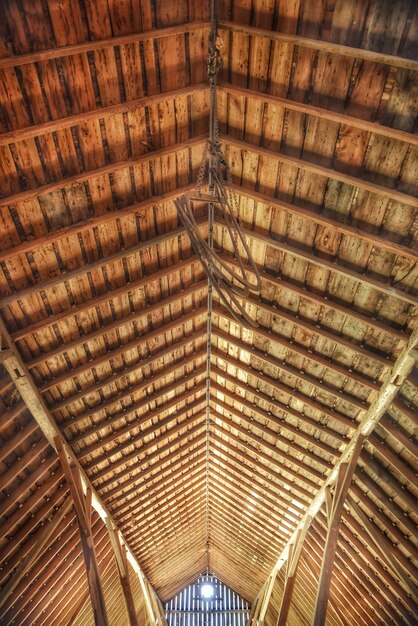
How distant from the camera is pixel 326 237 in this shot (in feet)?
17.9

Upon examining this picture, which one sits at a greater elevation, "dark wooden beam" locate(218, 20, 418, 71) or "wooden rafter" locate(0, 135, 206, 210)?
"dark wooden beam" locate(218, 20, 418, 71)

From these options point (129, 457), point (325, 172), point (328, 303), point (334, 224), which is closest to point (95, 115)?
point (325, 172)

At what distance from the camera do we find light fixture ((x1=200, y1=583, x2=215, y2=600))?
72.0 ft

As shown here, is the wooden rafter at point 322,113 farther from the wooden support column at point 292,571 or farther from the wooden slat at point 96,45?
the wooden support column at point 292,571

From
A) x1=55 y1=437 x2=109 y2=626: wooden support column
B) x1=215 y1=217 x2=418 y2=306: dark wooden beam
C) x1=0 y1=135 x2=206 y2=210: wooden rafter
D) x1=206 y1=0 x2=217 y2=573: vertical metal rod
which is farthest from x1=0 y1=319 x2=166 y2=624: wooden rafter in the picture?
x1=215 y1=217 x2=418 y2=306: dark wooden beam

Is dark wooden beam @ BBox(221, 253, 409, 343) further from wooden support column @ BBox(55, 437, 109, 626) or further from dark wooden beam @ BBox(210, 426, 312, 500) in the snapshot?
wooden support column @ BBox(55, 437, 109, 626)

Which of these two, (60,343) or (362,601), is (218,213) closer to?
(60,343)

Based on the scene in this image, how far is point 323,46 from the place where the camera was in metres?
3.81

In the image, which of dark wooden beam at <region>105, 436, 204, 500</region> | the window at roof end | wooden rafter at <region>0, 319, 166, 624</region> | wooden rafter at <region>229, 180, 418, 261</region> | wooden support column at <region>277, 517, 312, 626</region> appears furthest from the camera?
the window at roof end

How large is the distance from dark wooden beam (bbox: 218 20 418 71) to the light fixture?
25.0 meters

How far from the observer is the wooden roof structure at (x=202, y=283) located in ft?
13.3

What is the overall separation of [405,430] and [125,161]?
5.67 meters

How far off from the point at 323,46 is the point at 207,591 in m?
25.2

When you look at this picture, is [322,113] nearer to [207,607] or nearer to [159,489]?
[159,489]
